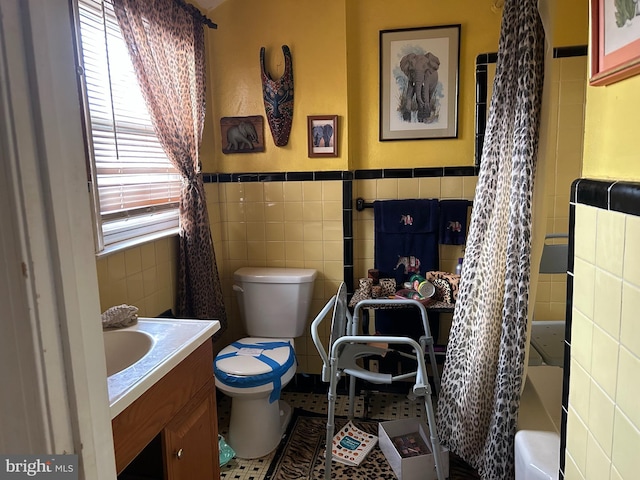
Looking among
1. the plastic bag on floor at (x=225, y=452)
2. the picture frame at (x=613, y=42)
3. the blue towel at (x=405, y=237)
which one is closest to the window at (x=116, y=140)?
the plastic bag on floor at (x=225, y=452)

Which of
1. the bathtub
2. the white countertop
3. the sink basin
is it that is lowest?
the bathtub

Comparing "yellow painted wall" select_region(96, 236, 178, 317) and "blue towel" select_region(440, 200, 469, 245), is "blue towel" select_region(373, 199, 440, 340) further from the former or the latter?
"yellow painted wall" select_region(96, 236, 178, 317)

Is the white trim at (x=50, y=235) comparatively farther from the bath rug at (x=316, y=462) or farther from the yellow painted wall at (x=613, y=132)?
the bath rug at (x=316, y=462)

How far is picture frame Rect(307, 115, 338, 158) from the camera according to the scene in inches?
98.0

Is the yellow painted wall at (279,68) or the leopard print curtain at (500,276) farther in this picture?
the yellow painted wall at (279,68)

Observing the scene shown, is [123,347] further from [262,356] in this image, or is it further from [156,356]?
[262,356]

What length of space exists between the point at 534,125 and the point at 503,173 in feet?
0.69

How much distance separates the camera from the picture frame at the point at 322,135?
249 centimetres

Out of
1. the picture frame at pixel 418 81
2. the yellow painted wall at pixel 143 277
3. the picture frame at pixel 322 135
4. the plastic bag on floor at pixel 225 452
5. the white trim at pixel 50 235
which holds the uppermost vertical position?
the picture frame at pixel 418 81

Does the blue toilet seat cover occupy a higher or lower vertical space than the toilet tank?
lower

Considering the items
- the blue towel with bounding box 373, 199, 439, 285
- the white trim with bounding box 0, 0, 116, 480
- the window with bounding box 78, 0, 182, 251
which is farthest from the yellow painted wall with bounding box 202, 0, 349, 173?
the white trim with bounding box 0, 0, 116, 480

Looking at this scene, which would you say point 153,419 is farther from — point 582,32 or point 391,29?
point 582,32

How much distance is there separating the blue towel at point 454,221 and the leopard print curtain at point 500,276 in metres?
0.64

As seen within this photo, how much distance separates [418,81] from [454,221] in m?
0.78
